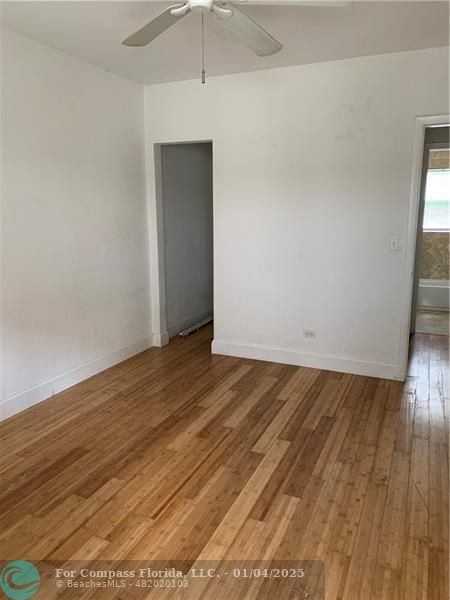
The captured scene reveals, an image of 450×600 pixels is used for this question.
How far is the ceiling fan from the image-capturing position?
6.59 ft

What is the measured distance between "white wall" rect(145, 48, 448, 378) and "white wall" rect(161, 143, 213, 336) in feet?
1.74

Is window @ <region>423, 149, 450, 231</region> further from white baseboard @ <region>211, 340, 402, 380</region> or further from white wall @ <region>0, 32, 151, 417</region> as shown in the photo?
white wall @ <region>0, 32, 151, 417</region>

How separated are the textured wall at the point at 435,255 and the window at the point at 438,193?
112 mm

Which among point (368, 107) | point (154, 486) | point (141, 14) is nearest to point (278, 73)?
point (368, 107)

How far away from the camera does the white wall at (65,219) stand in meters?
3.06

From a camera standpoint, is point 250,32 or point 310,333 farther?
point 310,333

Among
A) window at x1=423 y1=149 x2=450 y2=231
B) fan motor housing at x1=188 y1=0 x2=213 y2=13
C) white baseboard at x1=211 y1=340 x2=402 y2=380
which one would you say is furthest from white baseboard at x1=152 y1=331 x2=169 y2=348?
window at x1=423 y1=149 x2=450 y2=231

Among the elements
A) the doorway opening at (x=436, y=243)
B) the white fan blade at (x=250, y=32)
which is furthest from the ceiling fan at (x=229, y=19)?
the doorway opening at (x=436, y=243)

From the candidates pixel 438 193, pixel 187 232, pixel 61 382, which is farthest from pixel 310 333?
pixel 438 193

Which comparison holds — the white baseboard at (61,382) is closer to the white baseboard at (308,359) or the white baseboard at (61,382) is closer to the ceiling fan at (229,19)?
the white baseboard at (308,359)

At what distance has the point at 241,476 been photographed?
8.15 feet

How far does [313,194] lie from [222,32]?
4.84ft

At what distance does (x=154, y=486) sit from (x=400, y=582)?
125 cm

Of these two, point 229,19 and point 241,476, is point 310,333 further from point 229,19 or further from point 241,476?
point 229,19
